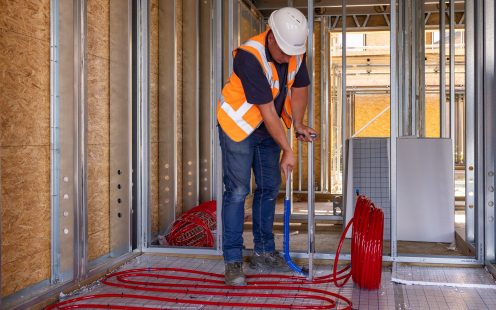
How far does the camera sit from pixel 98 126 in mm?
3826

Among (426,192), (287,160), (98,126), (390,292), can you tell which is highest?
(98,126)

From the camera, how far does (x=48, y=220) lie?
3.20m

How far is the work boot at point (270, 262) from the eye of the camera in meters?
3.71

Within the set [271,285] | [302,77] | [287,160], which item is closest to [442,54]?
[302,77]

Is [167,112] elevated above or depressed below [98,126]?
above

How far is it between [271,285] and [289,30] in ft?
4.62

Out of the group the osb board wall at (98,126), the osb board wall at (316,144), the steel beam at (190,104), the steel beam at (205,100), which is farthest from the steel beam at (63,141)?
the osb board wall at (316,144)

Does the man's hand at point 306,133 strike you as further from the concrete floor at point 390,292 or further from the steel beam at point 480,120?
the steel beam at point 480,120

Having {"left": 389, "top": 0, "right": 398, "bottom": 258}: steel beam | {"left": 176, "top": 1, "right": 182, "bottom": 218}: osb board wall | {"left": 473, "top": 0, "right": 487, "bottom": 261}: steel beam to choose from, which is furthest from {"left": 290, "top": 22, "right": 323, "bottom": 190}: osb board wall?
{"left": 473, "top": 0, "right": 487, "bottom": 261}: steel beam

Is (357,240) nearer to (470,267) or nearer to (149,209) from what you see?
(470,267)

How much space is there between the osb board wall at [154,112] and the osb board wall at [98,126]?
2.61 feet

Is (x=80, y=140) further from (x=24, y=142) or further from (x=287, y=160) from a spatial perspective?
(x=287, y=160)

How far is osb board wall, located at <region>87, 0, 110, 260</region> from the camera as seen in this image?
3.71 meters

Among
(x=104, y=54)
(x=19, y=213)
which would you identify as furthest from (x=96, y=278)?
(x=104, y=54)
